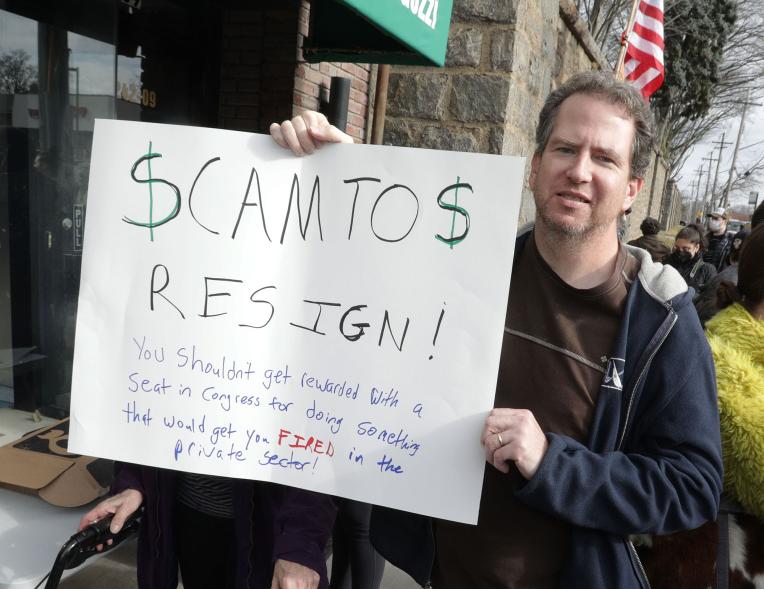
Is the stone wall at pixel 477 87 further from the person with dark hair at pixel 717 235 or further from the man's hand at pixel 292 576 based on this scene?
the person with dark hair at pixel 717 235

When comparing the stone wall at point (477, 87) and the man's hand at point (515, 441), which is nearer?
the man's hand at point (515, 441)

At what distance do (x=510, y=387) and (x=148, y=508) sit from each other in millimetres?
1040

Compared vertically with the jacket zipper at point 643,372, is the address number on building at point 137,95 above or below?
above

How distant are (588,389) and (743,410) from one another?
1.52 feet

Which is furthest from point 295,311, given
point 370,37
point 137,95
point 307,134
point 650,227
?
point 650,227

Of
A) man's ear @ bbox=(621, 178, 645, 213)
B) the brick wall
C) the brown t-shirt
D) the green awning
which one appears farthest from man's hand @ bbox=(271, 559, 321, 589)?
the brick wall

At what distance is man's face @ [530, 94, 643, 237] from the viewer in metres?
1.27

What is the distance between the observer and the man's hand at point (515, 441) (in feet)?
3.81

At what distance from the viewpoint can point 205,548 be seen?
1713mm

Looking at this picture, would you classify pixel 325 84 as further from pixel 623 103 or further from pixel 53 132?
pixel 623 103

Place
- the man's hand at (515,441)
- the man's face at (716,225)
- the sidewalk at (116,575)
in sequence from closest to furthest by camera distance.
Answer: the man's hand at (515,441) → the sidewalk at (116,575) → the man's face at (716,225)

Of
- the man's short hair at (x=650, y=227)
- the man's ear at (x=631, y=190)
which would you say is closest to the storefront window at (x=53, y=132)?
the man's ear at (x=631, y=190)

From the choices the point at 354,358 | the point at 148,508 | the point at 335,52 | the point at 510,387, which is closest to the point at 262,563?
the point at 148,508

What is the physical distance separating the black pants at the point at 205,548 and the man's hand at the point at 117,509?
0.44 ft
